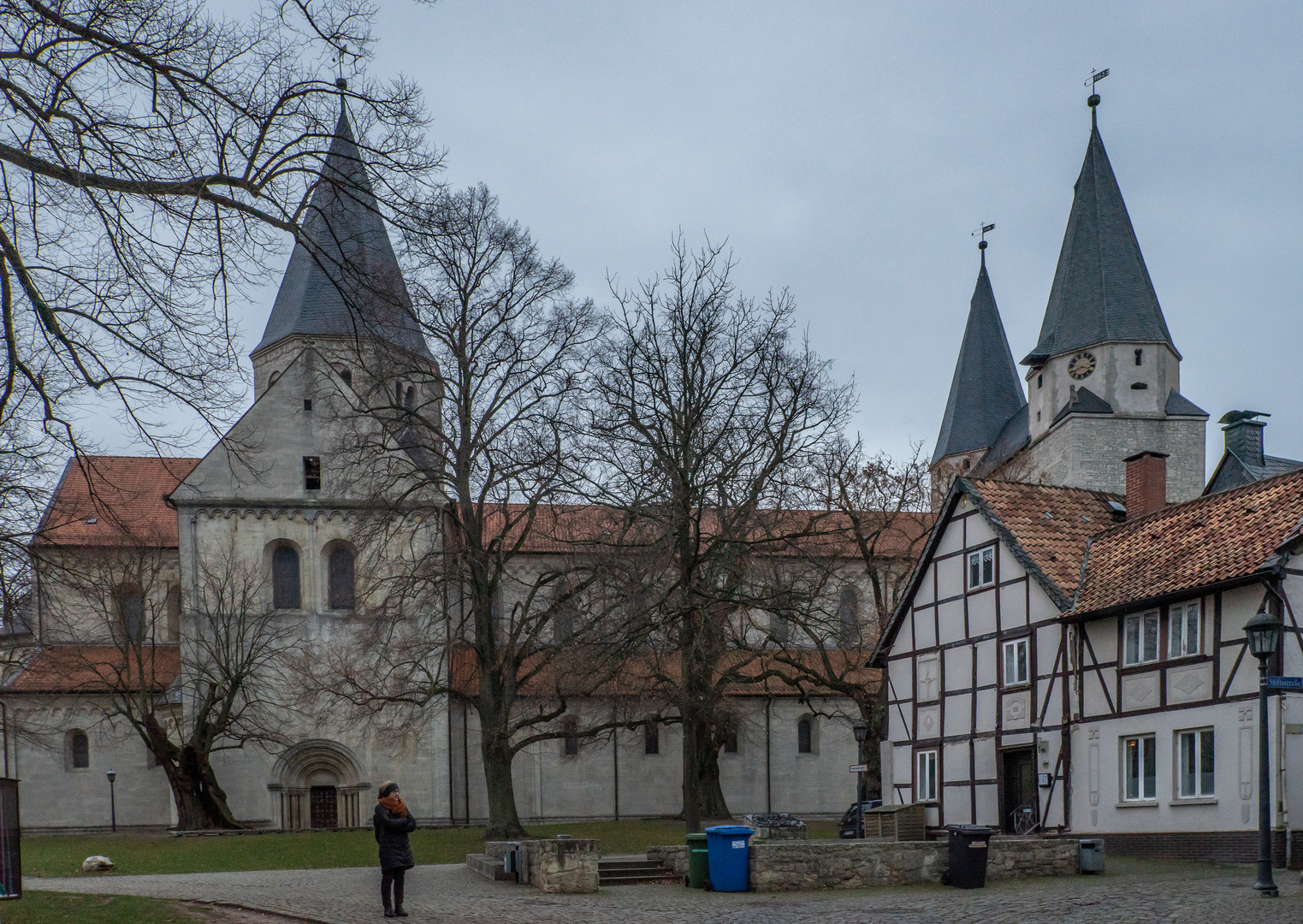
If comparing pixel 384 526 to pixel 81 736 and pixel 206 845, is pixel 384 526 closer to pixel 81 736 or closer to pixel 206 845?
pixel 206 845

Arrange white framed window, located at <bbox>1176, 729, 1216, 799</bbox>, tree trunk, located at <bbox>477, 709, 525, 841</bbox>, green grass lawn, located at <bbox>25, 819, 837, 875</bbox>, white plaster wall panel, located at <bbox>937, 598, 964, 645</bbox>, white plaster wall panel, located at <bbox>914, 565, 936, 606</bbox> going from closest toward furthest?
white framed window, located at <bbox>1176, 729, 1216, 799</bbox> → green grass lawn, located at <bbox>25, 819, 837, 875</bbox> → white plaster wall panel, located at <bbox>937, 598, 964, 645</bbox> → white plaster wall panel, located at <bbox>914, 565, 936, 606</bbox> → tree trunk, located at <bbox>477, 709, 525, 841</bbox>

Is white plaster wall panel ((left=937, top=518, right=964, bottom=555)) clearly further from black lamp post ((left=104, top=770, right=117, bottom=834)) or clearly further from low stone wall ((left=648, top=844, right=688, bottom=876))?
black lamp post ((left=104, top=770, right=117, bottom=834))

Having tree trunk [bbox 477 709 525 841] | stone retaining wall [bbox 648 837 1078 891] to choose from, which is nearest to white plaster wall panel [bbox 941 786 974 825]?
stone retaining wall [bbox 648 837 1078 891]

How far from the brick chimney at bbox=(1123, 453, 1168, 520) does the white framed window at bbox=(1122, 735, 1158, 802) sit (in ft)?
19.0

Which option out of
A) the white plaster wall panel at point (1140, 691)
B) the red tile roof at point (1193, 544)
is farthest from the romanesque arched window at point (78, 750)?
the white plaster wall panel at point (1140, 691)

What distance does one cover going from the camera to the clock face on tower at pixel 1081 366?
5334 cm

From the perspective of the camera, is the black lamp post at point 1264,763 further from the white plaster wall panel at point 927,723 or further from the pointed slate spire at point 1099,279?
the pointed slate spire at point 1099,279

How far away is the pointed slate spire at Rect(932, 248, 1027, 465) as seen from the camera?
63.8 meters

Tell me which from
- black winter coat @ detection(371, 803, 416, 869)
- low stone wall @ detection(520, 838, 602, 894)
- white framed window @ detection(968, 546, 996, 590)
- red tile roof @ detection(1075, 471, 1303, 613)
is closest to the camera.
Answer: black winter coat @ detection(371, 803, 416, 869)

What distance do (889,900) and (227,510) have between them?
32283mm

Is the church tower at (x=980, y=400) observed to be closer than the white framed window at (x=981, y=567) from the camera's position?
No

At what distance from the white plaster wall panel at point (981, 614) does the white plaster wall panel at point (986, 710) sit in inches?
46.3

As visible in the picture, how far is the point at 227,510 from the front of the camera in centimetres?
4366

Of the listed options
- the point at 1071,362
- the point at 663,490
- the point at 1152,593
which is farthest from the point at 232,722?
the point at 1071,362
